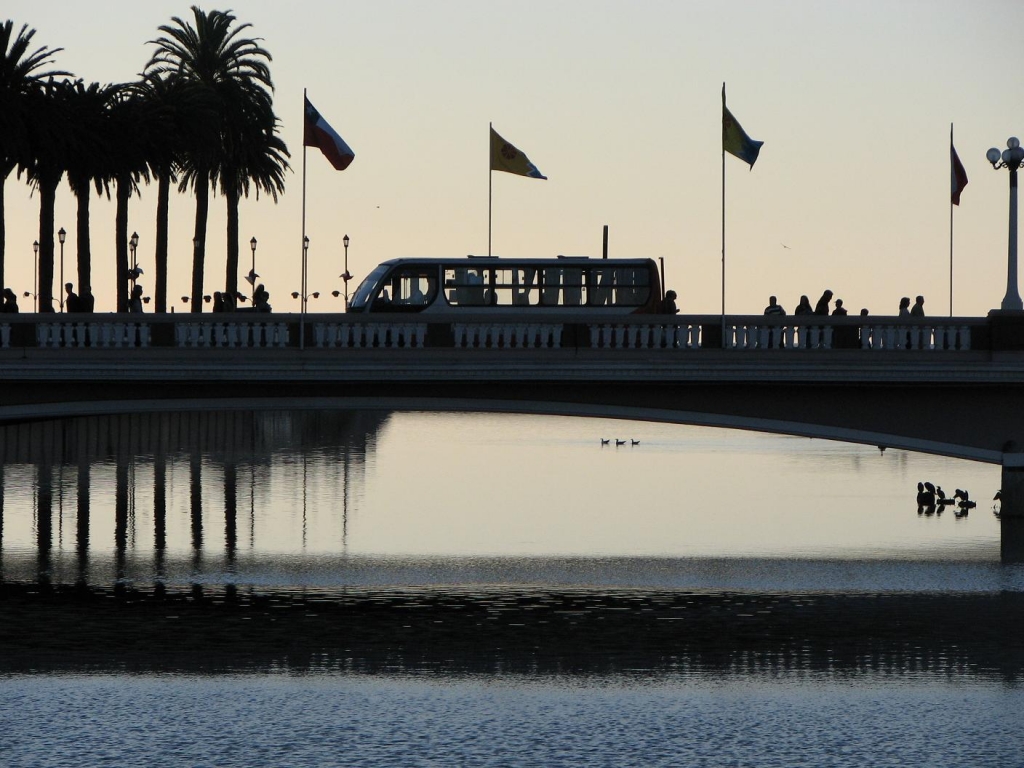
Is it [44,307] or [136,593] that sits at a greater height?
[44,307]

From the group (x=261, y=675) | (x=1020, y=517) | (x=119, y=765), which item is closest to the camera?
(x=119, y=765)

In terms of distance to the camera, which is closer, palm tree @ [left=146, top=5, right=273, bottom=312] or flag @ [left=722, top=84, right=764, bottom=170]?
flag @ [left=722, top=84, right=764, bottom=170]

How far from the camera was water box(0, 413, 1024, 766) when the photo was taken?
2203 centimetres

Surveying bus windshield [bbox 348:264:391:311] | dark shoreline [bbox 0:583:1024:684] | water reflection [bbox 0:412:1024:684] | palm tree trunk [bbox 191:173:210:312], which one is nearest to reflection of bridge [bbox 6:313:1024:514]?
water reflection [bbox 0:412:1024:684]

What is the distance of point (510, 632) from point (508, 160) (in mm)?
19081

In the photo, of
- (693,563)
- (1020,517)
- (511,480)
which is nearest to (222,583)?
(693,563)

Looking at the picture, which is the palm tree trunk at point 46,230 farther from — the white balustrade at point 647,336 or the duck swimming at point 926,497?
the duck swimming at point 926,497

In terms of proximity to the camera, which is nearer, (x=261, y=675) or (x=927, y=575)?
(x=261, y=675)

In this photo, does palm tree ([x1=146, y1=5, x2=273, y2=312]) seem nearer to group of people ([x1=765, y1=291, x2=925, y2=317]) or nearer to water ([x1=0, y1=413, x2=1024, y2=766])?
water ([x1=0, y1=413, x2=1024, y2=766])

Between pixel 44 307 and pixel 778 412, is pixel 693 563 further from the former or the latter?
pixel 44 307

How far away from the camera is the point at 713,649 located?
30.1 meters

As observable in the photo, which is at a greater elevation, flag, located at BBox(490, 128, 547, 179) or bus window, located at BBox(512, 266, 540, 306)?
flag, located at BBox(490, 128, 547, 179)

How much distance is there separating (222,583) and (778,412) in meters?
13.7

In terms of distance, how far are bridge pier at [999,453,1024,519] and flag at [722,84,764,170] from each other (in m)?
9.62
